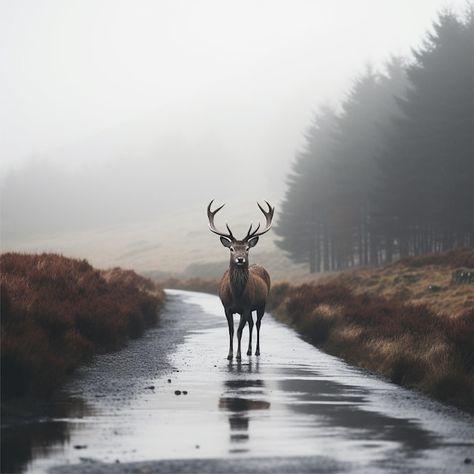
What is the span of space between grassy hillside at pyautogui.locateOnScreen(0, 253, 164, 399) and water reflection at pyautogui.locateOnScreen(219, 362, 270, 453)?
2.25m

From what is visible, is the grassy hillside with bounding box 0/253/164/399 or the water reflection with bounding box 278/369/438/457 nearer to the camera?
the water reflection with bounding box 278/369/438/457

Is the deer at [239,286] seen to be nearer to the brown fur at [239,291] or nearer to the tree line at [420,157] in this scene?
the brown fur at [239,291]

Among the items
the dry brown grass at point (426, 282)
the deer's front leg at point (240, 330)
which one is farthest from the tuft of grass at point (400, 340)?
the dry brown grass at point (426, 282)

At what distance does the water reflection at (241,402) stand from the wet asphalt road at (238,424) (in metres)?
0.01

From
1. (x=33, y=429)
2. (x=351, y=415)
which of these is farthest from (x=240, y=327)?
(x=33, y=429)

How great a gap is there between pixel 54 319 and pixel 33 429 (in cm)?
533

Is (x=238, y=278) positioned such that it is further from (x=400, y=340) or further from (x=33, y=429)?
(x=33, y=429)

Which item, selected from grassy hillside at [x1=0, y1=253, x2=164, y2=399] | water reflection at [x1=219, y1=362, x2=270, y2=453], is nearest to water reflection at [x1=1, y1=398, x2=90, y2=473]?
grassy hillside at [x1=0, y1=253, x2=164, y2=399]

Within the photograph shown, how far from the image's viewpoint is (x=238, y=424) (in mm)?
8938

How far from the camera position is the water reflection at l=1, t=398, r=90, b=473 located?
23.9 feet

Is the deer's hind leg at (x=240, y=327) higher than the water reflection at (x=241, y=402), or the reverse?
the deer's hind leg at (x=240, y=327)

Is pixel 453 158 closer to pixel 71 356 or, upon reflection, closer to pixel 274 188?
pixel 71 356

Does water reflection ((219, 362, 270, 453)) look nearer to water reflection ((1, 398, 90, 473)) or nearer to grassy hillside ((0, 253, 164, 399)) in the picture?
water reflection ((1, 398, 90, 473))

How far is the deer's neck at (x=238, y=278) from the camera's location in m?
15.9
